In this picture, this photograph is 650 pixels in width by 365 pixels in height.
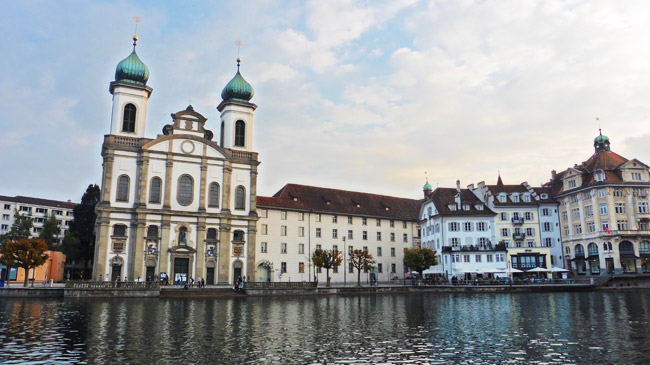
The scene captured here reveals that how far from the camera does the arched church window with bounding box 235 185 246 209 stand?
67.2 meters

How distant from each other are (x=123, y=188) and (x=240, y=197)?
581 inches

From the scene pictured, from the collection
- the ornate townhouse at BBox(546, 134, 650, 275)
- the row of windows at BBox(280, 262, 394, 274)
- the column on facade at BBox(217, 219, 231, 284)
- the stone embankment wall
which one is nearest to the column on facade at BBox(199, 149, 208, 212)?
the column on facade at BBox(217, 219, 231, 284)

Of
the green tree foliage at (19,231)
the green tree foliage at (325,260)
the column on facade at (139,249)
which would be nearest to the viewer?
the column on facade at (139,249)

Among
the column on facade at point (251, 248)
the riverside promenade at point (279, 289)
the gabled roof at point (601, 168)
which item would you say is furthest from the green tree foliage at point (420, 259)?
the gabled roof at point (601, 168)

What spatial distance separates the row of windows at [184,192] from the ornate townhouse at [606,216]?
49832 mm

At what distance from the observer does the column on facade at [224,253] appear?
6322 centimetres

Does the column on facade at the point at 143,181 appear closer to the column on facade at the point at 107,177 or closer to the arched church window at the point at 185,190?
the column on facade at the point at 107,177

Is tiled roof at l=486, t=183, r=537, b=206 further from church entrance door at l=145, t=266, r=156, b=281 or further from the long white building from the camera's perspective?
the long white building

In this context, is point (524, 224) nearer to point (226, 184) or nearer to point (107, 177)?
point (226, 184)

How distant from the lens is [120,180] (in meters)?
60.8

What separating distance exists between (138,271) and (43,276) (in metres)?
20.6

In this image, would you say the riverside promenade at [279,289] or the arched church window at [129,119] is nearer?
the riverside promenade at [279,289]

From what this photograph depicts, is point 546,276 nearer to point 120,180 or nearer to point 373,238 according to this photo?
point 373,238

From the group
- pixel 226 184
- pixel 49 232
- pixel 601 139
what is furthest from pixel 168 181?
pixel 601 139
